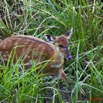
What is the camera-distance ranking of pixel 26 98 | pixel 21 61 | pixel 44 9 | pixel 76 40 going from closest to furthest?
pixel 26 98 → pixel 21 61 → pixel 76 40 → pixel 44 9

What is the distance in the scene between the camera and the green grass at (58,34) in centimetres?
429

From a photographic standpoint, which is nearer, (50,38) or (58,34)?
(50,38)

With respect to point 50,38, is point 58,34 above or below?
below

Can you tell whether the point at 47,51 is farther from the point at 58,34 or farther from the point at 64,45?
the point at 58,34

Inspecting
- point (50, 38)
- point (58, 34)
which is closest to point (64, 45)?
point (50, 38)

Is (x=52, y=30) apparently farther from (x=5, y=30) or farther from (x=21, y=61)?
(x=21, y=61)

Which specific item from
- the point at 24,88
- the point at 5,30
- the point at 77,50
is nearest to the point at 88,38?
the point at 77,50

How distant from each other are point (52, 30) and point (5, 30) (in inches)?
20.2

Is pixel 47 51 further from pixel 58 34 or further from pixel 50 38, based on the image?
pixel 58 34

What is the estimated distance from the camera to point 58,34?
216 inches

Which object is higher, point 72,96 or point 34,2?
point 34,2

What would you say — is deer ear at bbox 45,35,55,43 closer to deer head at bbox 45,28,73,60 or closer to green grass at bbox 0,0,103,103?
deer head at bbox 45,28,73,60

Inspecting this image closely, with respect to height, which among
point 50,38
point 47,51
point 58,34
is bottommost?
point 58,34

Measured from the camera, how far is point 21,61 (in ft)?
15.5
